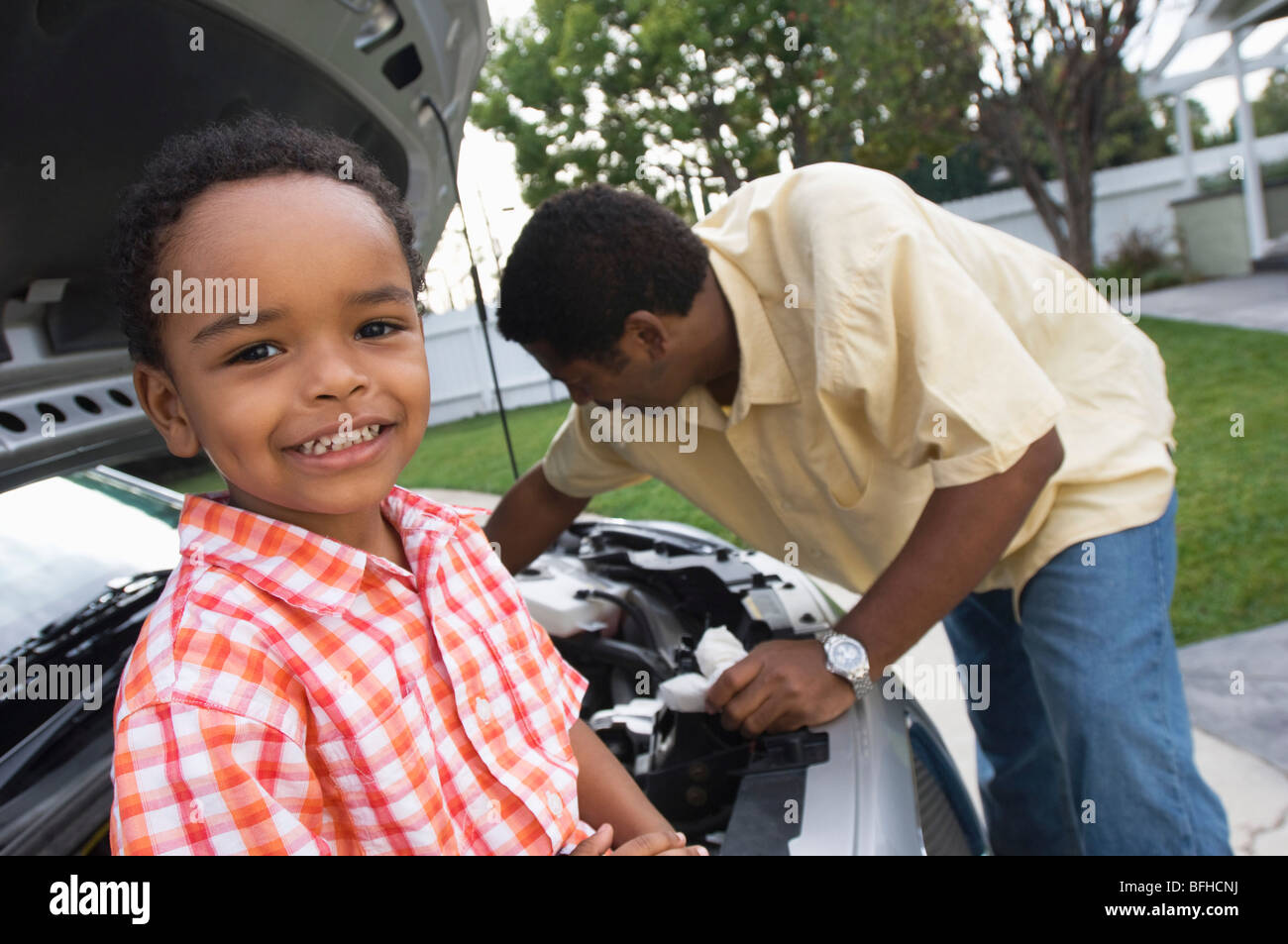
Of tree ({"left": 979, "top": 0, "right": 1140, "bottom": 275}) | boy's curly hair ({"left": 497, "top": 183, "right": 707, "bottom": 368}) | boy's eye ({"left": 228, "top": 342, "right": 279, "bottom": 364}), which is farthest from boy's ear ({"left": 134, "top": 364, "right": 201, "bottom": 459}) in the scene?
tree ({"left": 979, "top": 0, "right": 1140, "bottom": 275})

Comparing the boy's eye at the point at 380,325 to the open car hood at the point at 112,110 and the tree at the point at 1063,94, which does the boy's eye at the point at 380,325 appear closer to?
the open car hood at the point at 112,110

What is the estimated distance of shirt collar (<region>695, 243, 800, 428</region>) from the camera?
1.84 meters

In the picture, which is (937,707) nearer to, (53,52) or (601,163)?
(53,52)

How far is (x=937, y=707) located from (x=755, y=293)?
2205 mm

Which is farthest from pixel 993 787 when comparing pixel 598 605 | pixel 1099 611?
pixel 598 605

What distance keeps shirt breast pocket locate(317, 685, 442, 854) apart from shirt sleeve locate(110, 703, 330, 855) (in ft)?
0.33

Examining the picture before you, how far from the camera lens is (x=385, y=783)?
0.96m

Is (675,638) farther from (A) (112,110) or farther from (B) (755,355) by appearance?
(A) (112,110)

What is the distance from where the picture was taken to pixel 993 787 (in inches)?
94.1

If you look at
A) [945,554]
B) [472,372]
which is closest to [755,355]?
[945,554]

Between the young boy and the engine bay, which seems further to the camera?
the engine bay

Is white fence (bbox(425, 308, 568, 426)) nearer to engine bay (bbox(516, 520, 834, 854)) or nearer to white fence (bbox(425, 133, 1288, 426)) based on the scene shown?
white fence (bbox(425, 133, 1288, 426))

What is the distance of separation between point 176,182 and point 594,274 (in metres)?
0.88

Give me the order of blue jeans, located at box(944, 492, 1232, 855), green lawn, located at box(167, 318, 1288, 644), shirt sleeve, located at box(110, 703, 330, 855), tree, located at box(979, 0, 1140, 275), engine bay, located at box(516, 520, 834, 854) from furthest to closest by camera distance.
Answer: tree, located at box(979, 0, 1140, 275)
green lawn, located at box(167, 318, 1288, 644)
blue jeans, located at box(944, 492, 1232, 855)
engine bay, located at box(516, 520, 834, 854)
shirt sleeve, located at box(110, 703, 330, 855)
